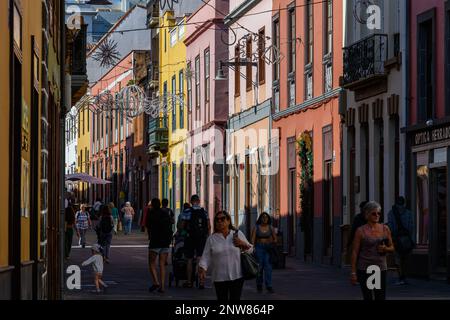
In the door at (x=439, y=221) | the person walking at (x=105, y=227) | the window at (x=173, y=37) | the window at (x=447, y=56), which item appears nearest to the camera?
the window at (x=447, y=56)

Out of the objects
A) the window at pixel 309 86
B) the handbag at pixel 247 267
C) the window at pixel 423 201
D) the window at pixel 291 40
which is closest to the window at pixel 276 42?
the window at pixel 291 40

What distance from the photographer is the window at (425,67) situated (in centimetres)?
3197

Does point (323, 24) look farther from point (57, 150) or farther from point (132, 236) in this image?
point (132, 236)

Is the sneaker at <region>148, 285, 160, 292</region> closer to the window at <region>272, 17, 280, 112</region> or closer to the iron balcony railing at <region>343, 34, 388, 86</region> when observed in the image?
the iron balcony railing at <region>343, 34, 388, 86</region>

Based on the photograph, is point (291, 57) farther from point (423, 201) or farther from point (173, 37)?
point (173, 37)

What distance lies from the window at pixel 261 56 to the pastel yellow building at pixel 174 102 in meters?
14.3

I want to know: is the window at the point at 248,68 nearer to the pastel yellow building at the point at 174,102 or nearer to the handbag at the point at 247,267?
the pastel yellow building at the point at 174,102

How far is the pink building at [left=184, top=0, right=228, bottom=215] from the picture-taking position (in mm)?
55375

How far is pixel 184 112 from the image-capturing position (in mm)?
64250

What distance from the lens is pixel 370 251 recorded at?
59.2 feet

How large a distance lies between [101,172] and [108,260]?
174 feet

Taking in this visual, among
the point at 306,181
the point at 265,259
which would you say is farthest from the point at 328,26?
the point at 265,259

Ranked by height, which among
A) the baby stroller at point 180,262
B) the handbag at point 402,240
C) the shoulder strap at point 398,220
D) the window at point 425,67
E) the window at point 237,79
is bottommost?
the baby stroller at point 180,262
